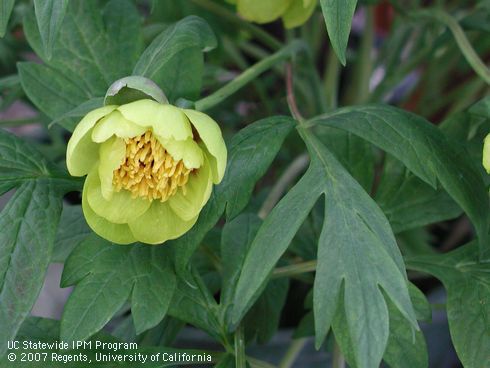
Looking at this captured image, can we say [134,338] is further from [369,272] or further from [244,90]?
[244,90]

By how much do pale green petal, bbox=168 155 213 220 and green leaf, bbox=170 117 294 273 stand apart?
0.01 meters

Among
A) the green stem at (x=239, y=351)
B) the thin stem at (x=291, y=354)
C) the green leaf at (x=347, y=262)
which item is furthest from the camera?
the thin stem at (x=291, y=354)

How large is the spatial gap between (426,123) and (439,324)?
1.23 feet

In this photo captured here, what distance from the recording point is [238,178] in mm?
464

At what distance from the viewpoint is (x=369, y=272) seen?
41cm

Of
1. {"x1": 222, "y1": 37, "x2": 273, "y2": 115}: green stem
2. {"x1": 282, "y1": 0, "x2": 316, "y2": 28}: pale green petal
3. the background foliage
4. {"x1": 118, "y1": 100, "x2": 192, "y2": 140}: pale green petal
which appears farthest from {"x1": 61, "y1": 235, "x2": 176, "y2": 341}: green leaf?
{"x1": 222, "y1": 37, "x2": 273, "y2": 115}: green stem

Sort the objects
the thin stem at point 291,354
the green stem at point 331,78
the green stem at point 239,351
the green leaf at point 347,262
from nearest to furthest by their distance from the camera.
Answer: the green leaf at point 347,262
the green stem at point 239,351
the thin stem at point 291,354
the green stem at point 331,78

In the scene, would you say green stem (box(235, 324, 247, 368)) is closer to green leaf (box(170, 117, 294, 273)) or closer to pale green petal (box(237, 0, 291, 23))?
green leaf (box(170, 117, 294, 273))

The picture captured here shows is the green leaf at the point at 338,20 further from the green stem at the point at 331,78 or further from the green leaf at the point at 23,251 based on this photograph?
the green stem at the point at 331,78

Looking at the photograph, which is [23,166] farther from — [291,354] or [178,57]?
[291,354]

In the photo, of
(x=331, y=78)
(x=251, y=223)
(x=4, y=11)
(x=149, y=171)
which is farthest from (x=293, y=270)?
(x=331, y=78)

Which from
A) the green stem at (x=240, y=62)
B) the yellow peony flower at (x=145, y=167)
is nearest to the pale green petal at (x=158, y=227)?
the yellow peony flower at (x=145, y=167)

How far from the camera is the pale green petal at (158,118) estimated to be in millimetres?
407

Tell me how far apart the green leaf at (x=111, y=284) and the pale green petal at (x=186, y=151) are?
9 centimetres
